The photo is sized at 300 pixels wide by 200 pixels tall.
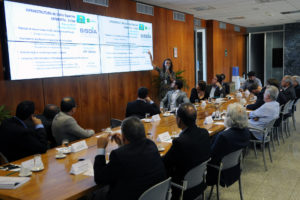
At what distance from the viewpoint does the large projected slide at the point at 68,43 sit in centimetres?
473

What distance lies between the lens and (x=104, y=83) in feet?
22.0

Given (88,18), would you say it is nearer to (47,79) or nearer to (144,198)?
(47,79)

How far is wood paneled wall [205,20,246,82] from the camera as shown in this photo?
11.9 m

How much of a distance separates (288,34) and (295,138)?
9.47 meters

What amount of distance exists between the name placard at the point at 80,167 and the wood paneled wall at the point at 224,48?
9.97m

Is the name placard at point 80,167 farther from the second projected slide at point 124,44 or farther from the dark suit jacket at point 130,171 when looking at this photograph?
the second projected slide at point 124,44

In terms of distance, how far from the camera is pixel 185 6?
856cm

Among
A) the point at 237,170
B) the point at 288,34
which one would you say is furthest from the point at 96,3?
the point at 288,34

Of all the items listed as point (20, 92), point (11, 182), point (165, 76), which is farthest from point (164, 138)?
point (165, 76)

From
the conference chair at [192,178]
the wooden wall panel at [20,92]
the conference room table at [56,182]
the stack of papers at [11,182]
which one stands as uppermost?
the wooden wall panel at [20,92]

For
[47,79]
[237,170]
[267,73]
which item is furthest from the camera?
[267,73]

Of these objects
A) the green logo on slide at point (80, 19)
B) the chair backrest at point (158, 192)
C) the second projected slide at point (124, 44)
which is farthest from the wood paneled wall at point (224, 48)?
the chair backrest at point (158, 192)

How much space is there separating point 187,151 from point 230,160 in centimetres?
76

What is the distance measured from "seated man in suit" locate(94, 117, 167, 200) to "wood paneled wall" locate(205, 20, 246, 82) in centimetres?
1014
